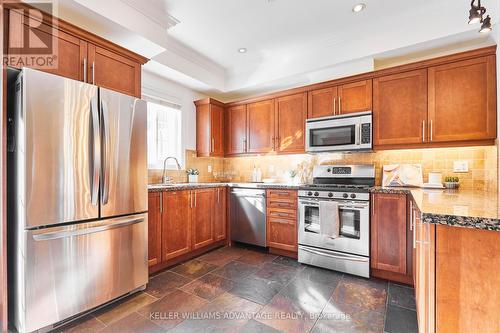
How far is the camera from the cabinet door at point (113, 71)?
2041mm

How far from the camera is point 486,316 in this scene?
934 millimetres

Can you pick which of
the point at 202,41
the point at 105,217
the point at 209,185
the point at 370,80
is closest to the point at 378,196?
the point at 370,80

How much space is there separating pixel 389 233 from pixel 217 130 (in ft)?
9.42

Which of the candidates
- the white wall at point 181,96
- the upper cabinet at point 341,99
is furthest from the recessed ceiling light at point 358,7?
the white wall at point 181,96

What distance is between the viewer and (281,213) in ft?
10.5

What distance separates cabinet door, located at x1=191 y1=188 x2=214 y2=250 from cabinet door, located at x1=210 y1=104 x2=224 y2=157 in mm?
885

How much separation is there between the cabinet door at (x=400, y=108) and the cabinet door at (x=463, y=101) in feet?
0.29

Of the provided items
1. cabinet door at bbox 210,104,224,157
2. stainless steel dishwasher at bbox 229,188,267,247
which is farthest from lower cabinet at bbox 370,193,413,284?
cabinet door at bbox 210,104,224,157

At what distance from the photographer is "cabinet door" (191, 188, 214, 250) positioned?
3109 millimetres

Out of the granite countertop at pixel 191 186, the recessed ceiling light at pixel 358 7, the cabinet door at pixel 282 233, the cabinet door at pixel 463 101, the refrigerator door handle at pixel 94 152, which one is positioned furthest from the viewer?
the cabinet door at pixel 282 233

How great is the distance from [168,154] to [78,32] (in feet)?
6.43

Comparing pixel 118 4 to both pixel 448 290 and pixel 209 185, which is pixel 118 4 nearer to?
pixel 209 185

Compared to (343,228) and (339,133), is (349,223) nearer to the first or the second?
(343,228)

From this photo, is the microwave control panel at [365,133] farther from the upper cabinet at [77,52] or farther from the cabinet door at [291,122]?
the upper cabinet at [77,52]
